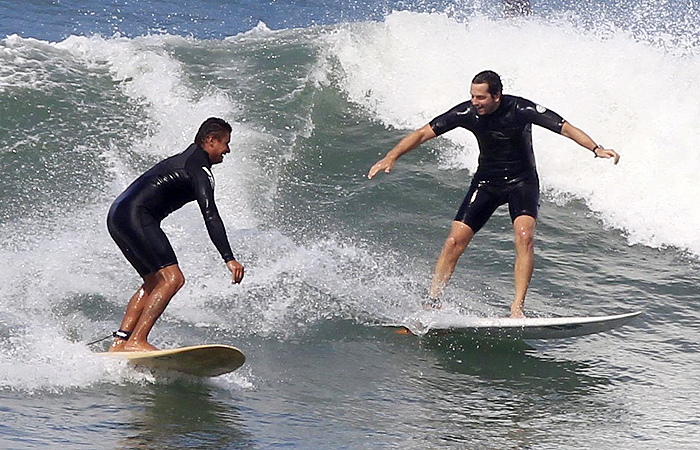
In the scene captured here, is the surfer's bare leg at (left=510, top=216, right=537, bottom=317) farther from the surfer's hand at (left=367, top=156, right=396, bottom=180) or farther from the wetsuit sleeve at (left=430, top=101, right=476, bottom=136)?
the surfer's hand at (left=367, top=156, right=396, bottom=180)

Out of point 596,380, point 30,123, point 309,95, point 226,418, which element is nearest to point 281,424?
point 226,418

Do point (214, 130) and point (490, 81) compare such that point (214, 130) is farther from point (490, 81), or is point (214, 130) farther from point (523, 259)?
point (523, 259)

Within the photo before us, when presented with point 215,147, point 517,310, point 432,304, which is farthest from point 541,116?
point 215,147

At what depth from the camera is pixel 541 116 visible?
7363mm

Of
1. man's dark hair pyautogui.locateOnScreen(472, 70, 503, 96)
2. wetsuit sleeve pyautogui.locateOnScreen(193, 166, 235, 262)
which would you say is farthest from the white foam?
wetsuit sleeve pyautogui.locateOnScreen(193, 166, 235, 262)

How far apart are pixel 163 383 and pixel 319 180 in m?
5.21

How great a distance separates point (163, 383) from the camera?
609 cm

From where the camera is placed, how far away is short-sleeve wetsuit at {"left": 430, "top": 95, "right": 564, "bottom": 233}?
7.43 metres

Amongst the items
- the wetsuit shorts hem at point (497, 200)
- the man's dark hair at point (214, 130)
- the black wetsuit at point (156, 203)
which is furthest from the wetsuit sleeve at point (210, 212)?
the wetsuit shorts hem at point (497, 200)

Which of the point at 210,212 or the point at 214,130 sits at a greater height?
the point at 214,130

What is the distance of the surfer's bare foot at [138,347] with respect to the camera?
20.6 ft

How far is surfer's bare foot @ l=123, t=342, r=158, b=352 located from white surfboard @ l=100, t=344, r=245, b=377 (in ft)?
0.59

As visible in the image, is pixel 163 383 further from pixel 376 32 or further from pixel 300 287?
pixel 376 32

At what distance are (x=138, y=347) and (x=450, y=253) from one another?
250cm
